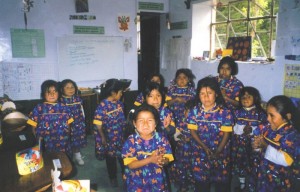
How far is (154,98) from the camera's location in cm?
230

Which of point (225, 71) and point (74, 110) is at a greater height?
point (225, 71)

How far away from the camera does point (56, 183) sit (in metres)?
1.27

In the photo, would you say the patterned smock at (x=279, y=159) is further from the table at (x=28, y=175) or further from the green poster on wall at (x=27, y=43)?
the green poster on wall at (x=27, y=43)

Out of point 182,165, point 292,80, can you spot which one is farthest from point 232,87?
point 182,165

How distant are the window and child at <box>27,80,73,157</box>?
3.10 meters

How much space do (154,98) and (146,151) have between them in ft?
2.14

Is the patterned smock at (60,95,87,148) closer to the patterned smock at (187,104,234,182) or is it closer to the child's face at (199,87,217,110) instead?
the patterned smock at (187,104,234,182)

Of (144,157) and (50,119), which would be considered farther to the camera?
(50,119)

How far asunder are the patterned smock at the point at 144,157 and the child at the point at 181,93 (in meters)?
1.36

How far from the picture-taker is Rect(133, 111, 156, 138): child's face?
1.72 meters

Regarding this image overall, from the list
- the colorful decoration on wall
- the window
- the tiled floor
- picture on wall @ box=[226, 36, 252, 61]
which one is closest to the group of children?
the tiled floor

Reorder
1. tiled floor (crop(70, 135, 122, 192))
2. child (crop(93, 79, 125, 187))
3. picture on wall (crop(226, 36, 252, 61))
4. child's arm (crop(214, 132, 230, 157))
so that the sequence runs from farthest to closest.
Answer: picture on wall (crop(226, 36, 252, 61)), tiled floor (crop(70, 135, 122, 192)), child (crop(93, 79, 125, 187)), child's arm (crop(214, 132, 230, 157))

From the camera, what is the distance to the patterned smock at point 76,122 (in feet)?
10.8

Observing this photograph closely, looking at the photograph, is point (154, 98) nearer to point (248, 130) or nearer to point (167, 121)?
point (167, 121)
